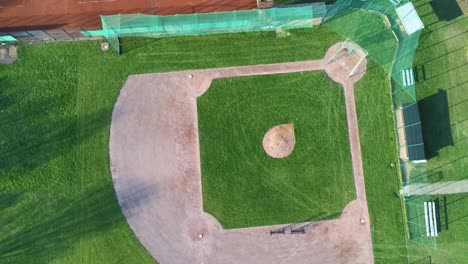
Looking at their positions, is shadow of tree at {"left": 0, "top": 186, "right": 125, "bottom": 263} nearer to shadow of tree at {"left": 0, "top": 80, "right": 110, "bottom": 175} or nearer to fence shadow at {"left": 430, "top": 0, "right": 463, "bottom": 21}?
shadow of tree at {"left": 0, "top": 80, "right": 110, "bottom": 175}

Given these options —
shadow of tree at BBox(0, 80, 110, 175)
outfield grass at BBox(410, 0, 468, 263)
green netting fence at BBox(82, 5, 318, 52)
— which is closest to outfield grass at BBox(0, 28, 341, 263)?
shadow of tree at BBox(0, 80, 110, 175)

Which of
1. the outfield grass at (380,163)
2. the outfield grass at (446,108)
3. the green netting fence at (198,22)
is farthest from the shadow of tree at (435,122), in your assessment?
the green netting fence at (198,22)

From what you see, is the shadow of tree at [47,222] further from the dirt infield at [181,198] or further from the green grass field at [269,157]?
the green grass field at [269,157]

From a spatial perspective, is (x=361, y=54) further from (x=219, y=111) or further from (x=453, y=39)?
(x=219, y=111)

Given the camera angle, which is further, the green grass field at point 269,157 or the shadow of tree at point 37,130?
the green grass field at point 269,157

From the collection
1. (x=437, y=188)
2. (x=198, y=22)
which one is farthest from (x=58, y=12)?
(x=437, y=188)
